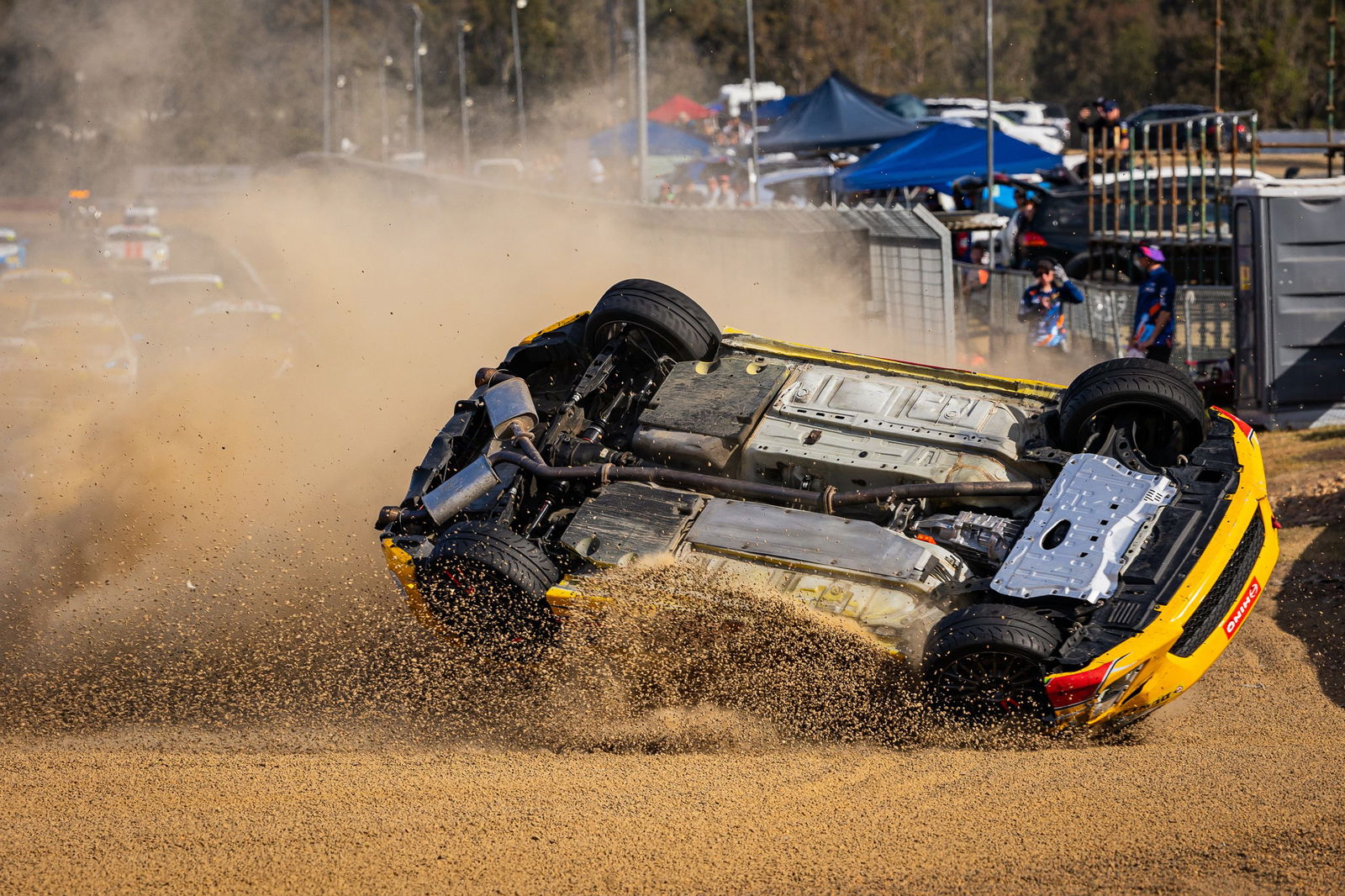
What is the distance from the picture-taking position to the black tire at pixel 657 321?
7340 mm

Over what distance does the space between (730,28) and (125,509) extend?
4770cm

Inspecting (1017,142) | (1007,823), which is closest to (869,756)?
(1007,823)

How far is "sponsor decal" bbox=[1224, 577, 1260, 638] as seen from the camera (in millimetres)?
5402

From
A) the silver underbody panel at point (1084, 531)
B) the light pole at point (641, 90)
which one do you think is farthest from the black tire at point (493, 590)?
the light pole at point (641, 90)

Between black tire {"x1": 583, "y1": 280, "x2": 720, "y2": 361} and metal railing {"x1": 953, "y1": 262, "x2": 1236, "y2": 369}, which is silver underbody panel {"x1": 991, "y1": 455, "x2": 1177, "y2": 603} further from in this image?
metal railing {"x1": 953, "y1": 262, "x2": 1236, "y2": 369}

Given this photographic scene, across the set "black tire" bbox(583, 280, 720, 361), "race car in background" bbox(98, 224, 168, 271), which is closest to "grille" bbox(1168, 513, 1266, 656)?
"black tire" bbox(583, 280, 720, 361)

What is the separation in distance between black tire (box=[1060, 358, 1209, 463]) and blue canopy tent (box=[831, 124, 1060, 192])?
45.1 feet

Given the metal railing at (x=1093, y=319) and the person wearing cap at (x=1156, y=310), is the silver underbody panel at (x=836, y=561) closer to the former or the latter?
the person wearing cap at (x=1156, y=310)

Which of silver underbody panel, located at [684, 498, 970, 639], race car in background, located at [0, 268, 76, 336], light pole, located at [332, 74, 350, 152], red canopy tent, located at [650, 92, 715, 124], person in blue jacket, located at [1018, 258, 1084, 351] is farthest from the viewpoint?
light pole, located at [332, 74, 350, 152]

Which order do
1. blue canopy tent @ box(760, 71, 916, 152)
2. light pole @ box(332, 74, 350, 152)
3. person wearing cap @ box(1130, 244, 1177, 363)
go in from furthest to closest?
light pole @ box(332, 74, 350, 152), blue canopy tent @ box(760, 71, 916, 152), person wearing cap @ box(1130, 244, 1177, 363)

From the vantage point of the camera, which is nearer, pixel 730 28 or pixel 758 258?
pixel 758 258

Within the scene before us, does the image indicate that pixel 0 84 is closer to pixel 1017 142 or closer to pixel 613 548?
pixel 1017 142

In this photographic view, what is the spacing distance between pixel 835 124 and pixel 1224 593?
21688mm

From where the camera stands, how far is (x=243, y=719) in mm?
6473
